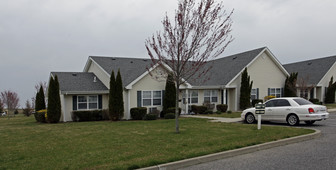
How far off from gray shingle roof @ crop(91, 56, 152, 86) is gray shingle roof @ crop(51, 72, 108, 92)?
4.58 ft

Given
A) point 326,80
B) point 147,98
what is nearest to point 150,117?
point 147,98

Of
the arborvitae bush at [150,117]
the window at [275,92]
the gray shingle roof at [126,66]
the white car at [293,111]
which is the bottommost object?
the arborvitae bush at [150,117]

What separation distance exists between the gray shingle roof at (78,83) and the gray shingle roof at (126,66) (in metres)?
1.40

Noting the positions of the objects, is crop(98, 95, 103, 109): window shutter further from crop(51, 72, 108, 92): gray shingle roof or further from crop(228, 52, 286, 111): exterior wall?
crop(228, 52, 286, 111): exterior wall

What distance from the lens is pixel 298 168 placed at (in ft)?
19.6

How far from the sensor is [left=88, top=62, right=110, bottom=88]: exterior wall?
2061 cm

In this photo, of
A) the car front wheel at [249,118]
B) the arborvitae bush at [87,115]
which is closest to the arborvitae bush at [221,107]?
the car front wheel at [249,118]

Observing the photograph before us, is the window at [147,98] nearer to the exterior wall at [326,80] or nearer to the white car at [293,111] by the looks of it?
the white car at [293,111]

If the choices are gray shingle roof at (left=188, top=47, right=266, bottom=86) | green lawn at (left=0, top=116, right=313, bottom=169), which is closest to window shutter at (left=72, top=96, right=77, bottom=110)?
green lawn at (left=0, top=116, right=313, bottom=169)

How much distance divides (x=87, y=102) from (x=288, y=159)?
1571cm

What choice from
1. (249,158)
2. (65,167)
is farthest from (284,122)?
(65,167)

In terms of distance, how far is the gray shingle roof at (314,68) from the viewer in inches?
1190

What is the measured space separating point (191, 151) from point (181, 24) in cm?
511

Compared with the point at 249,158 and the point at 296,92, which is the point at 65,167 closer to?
the point at 249,158
